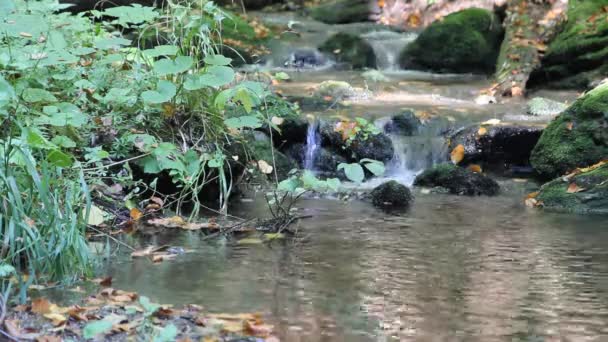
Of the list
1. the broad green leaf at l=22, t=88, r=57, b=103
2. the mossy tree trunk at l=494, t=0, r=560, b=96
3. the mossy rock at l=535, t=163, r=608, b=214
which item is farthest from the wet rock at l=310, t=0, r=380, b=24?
the broad green leaf at l=22, t=88, r=57, b=103

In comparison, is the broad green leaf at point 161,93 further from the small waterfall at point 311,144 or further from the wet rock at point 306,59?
the wet rock at point 306,59

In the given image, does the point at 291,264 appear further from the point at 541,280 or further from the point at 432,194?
the point at 432,194

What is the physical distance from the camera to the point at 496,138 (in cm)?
Answer: 922

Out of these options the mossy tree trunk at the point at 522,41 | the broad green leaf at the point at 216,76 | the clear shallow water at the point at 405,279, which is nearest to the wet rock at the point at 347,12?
the mossy tree trunk at the point at 522,41

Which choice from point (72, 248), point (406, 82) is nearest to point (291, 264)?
point (72, 248)

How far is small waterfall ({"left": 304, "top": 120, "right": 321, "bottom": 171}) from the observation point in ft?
30.0

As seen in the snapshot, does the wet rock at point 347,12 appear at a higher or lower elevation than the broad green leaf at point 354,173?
higher

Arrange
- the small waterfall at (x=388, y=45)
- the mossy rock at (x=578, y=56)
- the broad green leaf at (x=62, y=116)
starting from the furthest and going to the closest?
the small waterfall at (x=388, y=45) < the mossy rock at (x=578, y=56) < the broad green leaf at (x=62, y=116)

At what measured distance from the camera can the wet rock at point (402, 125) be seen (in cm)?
955

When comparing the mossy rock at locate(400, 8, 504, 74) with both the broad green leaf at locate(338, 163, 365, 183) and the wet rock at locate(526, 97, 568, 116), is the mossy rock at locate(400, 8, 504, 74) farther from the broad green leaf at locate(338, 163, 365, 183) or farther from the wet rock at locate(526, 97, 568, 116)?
the broad green leaf at locate(338, 163, 365, 183)

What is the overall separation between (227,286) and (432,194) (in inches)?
152

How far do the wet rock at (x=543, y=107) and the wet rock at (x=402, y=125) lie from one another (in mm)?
1494

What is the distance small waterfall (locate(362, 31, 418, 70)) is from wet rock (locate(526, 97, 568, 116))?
419 centimetres

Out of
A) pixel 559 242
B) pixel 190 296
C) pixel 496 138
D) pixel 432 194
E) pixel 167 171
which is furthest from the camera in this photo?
pixel 496 138
